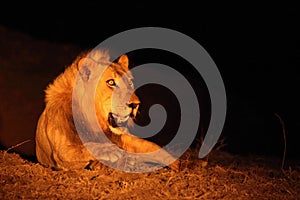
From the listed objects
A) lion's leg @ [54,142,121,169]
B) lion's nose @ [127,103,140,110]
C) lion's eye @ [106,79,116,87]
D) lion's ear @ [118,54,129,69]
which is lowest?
lion's leg @ [54,142,121,169]

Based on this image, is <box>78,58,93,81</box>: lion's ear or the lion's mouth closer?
the lion's mouth

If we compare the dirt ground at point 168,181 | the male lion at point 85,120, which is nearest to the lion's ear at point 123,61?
the male lion at point 85,120

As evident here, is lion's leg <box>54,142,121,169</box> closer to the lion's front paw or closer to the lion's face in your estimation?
the lion's front paw

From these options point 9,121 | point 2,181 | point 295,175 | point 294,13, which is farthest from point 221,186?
point 294,13

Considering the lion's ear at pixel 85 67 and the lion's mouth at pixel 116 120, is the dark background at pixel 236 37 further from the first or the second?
the lion's ear at pixel 85 67

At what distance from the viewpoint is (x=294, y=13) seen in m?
10.0

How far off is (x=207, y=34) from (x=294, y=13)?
2.14 m

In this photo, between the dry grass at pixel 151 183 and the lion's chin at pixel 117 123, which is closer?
the dry grass at pixel 151 183

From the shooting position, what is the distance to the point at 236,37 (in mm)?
10469

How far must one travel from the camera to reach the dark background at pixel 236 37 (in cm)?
712

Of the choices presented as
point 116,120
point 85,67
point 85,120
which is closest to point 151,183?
point 116,120

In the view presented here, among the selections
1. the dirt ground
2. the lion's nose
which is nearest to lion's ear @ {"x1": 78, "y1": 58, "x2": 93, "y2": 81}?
the lion's nose

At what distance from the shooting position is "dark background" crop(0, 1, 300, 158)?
7125 millimetres

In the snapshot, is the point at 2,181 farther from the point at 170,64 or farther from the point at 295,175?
the point at 170,64
